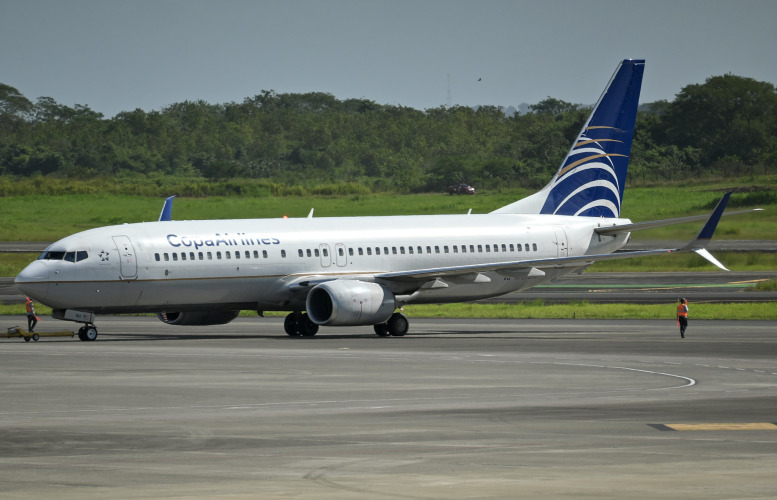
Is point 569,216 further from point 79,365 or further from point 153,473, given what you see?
point 153,473

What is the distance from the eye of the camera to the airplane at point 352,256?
150 ft

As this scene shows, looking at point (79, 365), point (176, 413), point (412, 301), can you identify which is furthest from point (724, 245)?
point (176, 413)

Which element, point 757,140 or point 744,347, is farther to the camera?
point 757,140

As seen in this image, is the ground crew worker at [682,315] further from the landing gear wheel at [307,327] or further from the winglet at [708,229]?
the landing gear wheel at [307,327]

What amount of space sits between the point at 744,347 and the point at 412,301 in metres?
14.5

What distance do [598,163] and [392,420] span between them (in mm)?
35484

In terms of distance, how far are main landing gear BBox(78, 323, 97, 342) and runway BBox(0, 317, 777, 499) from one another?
292cm

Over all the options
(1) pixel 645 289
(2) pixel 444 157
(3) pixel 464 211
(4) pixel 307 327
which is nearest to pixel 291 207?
(3) pixel 464 211

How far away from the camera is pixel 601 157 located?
187 ft

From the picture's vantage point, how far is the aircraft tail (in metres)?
56.4

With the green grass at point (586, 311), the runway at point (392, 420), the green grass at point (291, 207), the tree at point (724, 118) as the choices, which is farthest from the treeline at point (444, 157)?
the runway at point (392, 420)

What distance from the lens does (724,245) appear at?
97438 millimetres

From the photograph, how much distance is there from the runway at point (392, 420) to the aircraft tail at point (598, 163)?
13840mm

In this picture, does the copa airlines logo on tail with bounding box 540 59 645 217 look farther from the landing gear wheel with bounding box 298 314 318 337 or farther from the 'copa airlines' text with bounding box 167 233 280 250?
the 'copa airlines' text with bounding box 167 233 280 250
